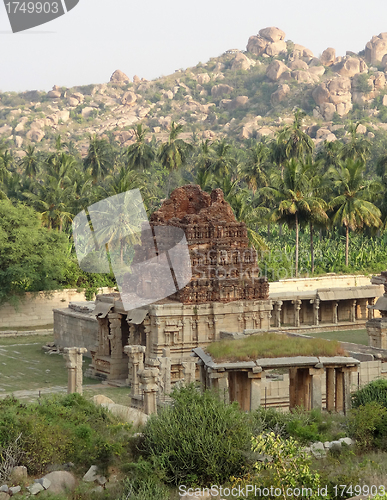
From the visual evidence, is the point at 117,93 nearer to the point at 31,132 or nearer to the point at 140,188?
the point at 31,132

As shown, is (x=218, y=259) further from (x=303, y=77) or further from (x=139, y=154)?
(x=303, y=77)

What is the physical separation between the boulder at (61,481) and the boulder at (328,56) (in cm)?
17701

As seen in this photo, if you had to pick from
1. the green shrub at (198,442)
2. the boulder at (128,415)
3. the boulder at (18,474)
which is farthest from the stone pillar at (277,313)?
the boulder at (18,474)

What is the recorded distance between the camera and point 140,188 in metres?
52.1

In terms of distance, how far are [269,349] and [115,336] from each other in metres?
11.7

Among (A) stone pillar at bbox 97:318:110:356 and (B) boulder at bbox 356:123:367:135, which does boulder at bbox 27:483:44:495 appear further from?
(B) boulder at bbox 356:123:367:135

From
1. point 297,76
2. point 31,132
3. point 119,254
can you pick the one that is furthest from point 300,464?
point 297,76

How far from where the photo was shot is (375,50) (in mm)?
177625

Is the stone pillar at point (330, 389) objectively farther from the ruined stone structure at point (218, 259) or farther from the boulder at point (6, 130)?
the boulder at point (6, 130)

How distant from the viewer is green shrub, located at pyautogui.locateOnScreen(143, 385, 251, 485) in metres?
13.3

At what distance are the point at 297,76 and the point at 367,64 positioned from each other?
924 inches

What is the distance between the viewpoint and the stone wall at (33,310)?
41531 millimetres

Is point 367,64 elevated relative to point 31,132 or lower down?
elevated

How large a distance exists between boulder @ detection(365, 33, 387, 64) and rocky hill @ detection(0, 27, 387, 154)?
25 cm
